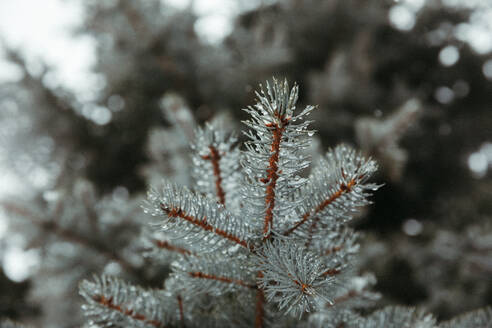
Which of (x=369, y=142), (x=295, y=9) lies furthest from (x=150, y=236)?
(x=295, y=9)

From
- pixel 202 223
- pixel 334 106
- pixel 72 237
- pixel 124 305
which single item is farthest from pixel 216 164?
pixel 334 106

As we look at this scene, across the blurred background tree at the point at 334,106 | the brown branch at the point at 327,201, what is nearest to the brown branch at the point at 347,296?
the brown branch at the point at 327,201

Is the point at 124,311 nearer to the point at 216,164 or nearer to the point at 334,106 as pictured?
the point at 216,164

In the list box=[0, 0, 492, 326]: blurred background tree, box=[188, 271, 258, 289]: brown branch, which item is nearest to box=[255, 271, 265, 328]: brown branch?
box=[188, 271, 258, 289]: brown branch

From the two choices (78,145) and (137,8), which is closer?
(137,8)

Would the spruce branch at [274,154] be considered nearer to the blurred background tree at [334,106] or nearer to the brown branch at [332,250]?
the brown branch at [332,250]

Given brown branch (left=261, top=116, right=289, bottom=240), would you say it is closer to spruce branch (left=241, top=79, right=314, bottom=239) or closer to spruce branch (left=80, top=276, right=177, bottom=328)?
spruce branch (left=241, top=79, right=314, bottom=239)

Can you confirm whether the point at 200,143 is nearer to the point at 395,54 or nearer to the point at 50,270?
the point at 50,270
